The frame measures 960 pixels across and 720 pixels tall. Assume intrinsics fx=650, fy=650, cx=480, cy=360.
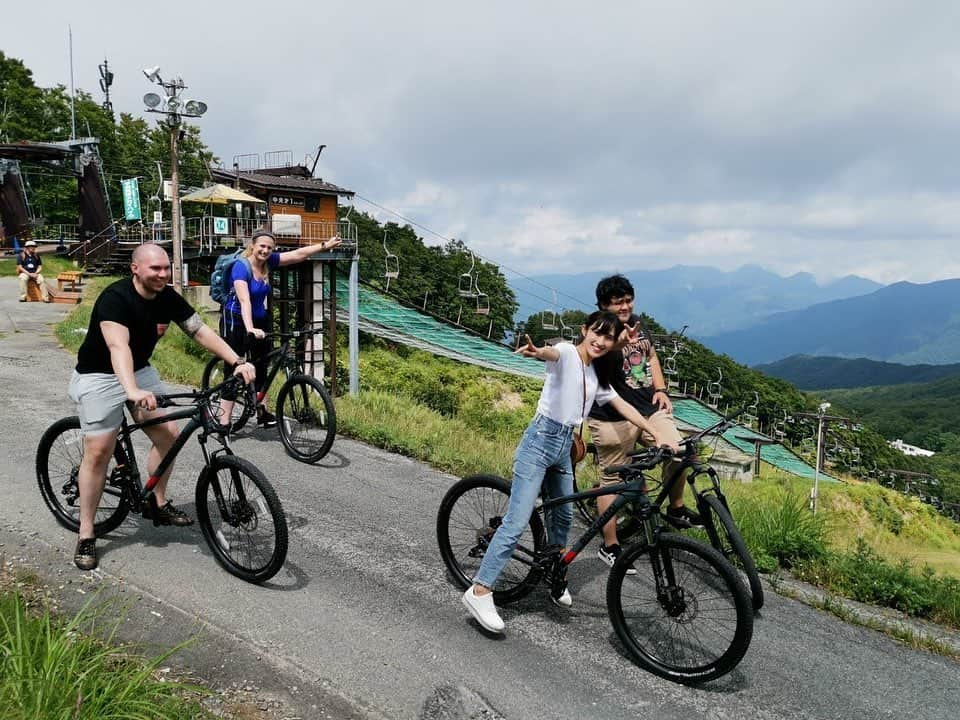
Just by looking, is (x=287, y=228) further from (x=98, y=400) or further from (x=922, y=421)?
(x=922, y=421)

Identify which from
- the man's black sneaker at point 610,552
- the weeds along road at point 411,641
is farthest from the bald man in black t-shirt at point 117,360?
the man's black sneaker at point 610,552

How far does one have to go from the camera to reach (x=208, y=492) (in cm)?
439

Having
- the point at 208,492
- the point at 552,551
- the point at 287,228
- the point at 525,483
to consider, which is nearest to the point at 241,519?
the point at 208,492

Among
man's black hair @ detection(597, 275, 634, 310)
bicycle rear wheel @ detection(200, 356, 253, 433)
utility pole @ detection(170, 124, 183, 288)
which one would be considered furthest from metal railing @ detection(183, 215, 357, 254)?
man's black hair @ detection(597, 275, 634, 310)

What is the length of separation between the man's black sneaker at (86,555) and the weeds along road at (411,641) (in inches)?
3.1

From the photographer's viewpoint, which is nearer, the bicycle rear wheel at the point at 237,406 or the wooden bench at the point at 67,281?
the bicycle rear wheel at the point at 237,406

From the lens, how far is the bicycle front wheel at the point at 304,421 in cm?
669

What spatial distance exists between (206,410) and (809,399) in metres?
112

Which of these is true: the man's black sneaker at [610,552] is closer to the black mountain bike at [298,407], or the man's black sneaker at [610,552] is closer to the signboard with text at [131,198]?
the black mountain bike at [298,407]

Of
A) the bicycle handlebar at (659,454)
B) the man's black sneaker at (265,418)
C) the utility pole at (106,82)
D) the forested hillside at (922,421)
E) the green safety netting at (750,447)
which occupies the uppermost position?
the utility pole at (106,82)

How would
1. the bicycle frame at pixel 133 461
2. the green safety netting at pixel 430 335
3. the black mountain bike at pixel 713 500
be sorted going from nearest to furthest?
1. the black mountain bike at pixel 713 500
2. the bicycle frame at pixel 133 461
3. the green safety netting at pixel 430 335

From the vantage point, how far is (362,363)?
1725 inches

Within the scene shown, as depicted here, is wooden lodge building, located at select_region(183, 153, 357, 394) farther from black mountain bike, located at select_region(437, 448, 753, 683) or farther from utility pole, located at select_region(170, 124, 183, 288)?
black mountain bike, located at select_region(437, 448, 753, 683)

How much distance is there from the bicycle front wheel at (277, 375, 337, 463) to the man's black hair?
10.3ft
